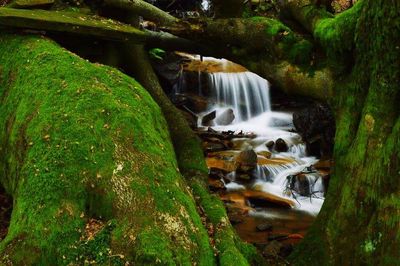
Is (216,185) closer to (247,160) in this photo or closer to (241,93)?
(247,160)

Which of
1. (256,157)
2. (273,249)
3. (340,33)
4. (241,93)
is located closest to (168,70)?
(241,93)

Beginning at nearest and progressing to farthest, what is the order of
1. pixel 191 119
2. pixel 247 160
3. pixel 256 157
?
1. pixel 247 160
2. pixel 256 157
3. pixel 191 119

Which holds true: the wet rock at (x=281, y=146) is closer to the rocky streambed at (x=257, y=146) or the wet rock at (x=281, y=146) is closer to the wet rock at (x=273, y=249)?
the rocky streambed at (x=257, y=146)

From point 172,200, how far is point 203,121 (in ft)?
30.9

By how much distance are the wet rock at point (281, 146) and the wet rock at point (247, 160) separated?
1.25 metres

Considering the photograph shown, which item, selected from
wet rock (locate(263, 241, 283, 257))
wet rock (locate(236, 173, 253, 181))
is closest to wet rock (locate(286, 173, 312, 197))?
wet rock (locate(236, 173, 253, 181))

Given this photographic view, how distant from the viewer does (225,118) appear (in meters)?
13.4

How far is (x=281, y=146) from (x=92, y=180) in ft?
27.0

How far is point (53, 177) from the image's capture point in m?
3.75

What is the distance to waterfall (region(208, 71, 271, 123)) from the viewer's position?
1407 cm

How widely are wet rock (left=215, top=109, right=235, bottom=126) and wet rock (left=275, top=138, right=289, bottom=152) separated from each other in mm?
2281

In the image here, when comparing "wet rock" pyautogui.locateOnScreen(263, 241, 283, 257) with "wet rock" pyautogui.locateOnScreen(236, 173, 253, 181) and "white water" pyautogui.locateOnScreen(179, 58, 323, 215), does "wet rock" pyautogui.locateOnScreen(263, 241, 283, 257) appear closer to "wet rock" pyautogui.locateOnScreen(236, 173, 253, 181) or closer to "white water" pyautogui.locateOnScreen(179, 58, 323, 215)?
"white water" pyautogui.locateOnScreen(179, 58, 323, 215)

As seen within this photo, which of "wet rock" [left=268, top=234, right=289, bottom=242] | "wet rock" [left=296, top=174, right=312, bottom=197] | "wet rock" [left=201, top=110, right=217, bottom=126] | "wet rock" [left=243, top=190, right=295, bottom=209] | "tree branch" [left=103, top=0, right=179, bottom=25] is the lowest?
"wet rock" [left=268, top=234, right=289, bottom=242]

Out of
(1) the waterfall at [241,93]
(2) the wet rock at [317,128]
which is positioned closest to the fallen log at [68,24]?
(2) the wet rock at [317,128]
